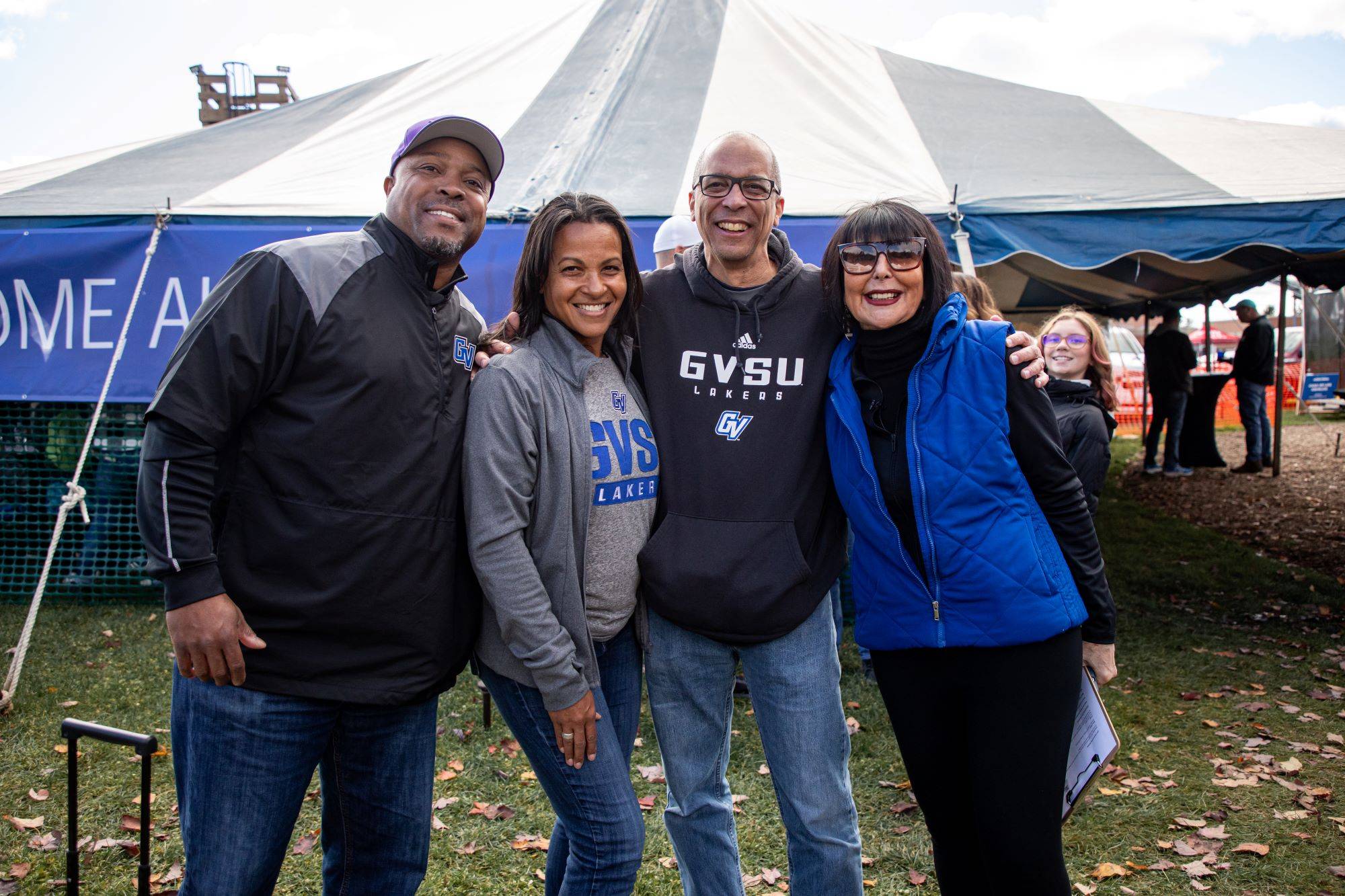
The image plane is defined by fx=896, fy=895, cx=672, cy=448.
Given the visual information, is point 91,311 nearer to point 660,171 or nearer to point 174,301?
point 174,301

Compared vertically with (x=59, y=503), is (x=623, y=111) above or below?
above

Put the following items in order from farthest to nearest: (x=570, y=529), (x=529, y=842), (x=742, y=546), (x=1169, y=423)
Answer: (x=1169, y=423)
(x=529, y=842)
(x=742, y=546)
(x=570, y=529)

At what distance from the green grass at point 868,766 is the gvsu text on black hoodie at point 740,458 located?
2.06 ft

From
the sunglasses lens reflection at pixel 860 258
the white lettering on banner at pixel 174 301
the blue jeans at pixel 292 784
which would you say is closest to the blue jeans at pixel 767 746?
the blue jeans at pixel 292 784

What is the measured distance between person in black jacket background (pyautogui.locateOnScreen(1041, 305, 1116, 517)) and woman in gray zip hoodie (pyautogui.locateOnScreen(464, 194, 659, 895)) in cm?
169

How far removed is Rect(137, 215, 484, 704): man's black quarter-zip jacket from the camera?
1.69 m

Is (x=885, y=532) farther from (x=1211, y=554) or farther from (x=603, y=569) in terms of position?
(x=1211, y=554)

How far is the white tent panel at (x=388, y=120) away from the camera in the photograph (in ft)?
16.1

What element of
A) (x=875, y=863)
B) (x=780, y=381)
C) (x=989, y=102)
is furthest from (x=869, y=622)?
(x=989, y=102)

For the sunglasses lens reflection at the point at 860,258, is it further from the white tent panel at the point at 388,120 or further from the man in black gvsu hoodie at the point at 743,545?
the white tent panel at the point at 388,120

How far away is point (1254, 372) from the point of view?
1170cm

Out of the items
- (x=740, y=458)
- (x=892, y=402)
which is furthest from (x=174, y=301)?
Result: (x=892, y=402)

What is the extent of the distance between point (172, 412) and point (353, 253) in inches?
19.7

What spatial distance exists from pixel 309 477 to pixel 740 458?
0.92m
